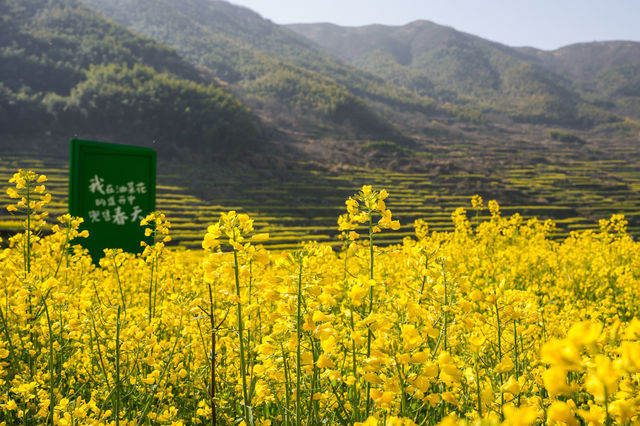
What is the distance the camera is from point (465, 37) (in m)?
153

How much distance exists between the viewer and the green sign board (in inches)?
251

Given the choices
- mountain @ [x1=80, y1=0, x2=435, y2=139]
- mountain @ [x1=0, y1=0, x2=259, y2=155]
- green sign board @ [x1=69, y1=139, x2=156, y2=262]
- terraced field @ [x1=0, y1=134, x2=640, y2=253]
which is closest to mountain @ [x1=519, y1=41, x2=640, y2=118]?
mountain @ [x1=80, y1=0, x2=435, y2=139]

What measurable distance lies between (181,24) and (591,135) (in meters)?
92.8

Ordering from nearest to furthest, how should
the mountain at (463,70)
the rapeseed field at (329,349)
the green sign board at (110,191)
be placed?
1. the rapeseed field at (329,349)
2. the green sign board at (110,191)
3. the mountain at (463,70)

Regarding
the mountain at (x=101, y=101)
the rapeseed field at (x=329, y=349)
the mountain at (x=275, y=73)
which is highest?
the mountain at (x=275, y=73)

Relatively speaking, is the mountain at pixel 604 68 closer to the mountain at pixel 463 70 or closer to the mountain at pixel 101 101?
the mountain at pixel 463 70

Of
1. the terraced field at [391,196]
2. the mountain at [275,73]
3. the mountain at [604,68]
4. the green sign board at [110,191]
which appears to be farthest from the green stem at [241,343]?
the mountain at [604,68]

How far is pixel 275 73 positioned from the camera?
72.1m

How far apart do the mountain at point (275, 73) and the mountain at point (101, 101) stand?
463 inches

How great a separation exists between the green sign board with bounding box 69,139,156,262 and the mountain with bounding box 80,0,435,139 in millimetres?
46674

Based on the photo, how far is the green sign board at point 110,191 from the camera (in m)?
6.37

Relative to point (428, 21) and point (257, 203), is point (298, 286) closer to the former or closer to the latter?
point (257, 203)

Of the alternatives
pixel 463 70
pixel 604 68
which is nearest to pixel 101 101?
pixel 463 70

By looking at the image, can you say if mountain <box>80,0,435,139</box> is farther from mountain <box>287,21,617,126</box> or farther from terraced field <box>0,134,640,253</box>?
terraced field <box>0,134,640,253</box>
